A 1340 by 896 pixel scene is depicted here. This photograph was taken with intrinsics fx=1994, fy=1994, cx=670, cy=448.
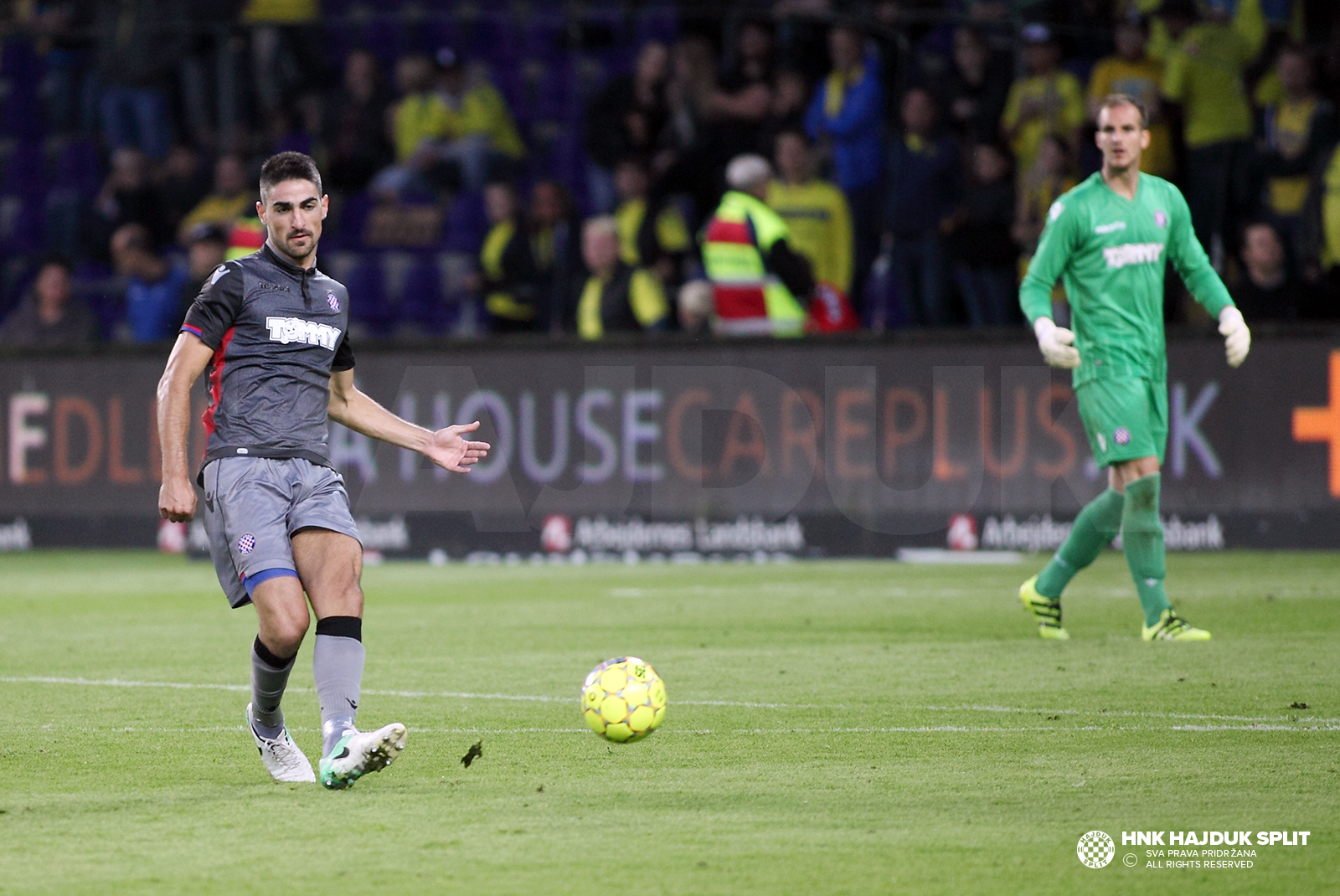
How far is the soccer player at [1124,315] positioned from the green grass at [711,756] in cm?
46

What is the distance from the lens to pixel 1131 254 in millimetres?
9508

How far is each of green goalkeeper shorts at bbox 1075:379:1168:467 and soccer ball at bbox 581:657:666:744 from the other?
3.87m

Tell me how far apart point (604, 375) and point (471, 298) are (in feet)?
7.42

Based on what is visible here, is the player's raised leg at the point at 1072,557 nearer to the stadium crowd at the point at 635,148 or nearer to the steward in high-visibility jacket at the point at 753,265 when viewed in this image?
the stadium crowd at the point at 635,148

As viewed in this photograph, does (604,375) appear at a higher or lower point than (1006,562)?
higher

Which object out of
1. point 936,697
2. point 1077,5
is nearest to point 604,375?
point 1077,5

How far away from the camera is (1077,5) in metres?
16.2

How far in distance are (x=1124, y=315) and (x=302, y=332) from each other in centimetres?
472

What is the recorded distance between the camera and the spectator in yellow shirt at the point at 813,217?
53.2ft

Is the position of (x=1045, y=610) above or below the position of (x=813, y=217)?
below

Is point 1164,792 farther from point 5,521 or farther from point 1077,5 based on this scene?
point 5,521

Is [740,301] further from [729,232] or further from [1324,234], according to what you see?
[1324,234]

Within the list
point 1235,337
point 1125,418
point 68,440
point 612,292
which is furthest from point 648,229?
point 1235,337

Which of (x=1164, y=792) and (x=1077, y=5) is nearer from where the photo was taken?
(x=1164, y=792)
